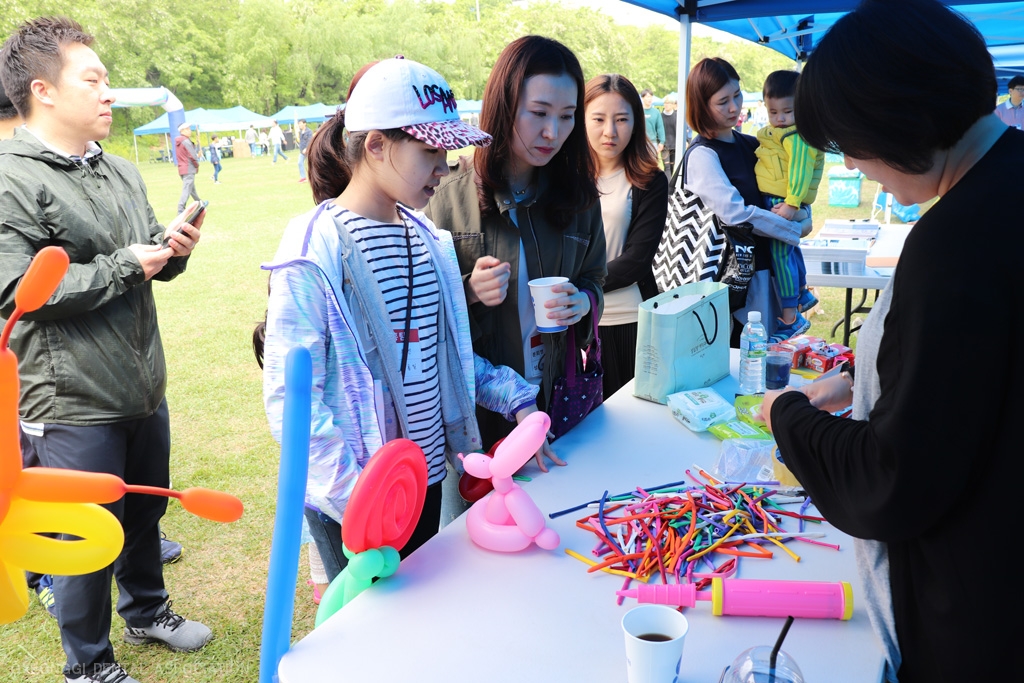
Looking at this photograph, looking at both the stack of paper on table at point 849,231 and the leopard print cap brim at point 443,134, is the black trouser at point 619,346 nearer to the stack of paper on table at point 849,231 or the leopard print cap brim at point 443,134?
the leopard print cap brim at point 443,134

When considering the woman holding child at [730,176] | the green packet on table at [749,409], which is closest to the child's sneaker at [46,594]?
the green packet on table at [749,409]

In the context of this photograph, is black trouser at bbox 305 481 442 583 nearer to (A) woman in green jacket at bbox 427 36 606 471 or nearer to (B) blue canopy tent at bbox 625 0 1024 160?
(A) woman in green jacket at bbox 427 36 606 471

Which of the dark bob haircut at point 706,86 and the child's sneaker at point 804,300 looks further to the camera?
the child's sneaker at point 804,300

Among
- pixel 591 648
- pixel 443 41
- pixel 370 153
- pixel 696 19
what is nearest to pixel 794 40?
pixel 696 19

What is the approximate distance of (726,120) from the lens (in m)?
3.41

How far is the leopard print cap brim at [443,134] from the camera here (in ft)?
5.06

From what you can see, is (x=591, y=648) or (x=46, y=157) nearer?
(x=591, y=648)

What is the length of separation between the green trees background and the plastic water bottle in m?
37.0

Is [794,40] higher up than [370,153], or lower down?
higher up

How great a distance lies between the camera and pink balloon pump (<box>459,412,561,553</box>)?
1408 millimetres

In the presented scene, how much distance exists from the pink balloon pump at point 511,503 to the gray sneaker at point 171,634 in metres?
1.62

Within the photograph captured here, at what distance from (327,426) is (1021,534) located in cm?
113

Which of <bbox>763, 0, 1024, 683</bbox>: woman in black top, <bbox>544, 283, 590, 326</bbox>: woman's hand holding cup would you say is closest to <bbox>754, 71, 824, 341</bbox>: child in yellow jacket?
<bbox>544, 283, 590, 326</bbox>: woman's hand holding cup

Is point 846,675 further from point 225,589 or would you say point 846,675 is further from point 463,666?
point 225,589
